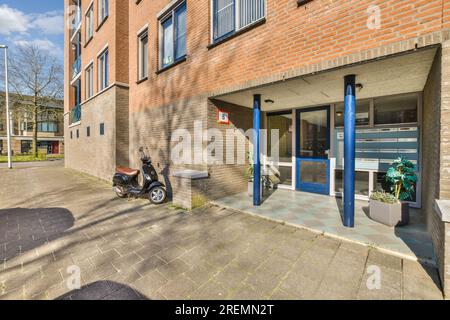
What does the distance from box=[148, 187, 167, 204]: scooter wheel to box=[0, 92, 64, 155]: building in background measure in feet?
86.4

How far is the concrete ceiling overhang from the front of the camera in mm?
3088

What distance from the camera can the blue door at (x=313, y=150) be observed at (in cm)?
575

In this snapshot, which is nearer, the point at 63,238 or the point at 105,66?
the point at 63,238

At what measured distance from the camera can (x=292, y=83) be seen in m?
4.07

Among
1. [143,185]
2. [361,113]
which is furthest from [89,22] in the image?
[361,113]

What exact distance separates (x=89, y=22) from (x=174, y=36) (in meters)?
9.08

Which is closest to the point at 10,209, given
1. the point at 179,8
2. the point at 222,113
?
the point at 222,113

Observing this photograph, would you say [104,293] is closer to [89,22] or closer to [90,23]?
[90,23]

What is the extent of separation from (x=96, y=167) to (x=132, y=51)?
5793 mm

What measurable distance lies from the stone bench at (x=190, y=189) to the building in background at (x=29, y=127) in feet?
88.6

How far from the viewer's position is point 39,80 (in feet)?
76.1

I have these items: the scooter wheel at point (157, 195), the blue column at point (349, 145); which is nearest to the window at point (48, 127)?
the scooter wheel at point (157, 195)

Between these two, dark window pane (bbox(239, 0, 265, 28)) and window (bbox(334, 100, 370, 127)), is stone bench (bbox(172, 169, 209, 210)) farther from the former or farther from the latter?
window (bbox(334, 100, 370, 127))

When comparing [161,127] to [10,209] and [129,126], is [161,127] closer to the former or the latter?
[129,126]
